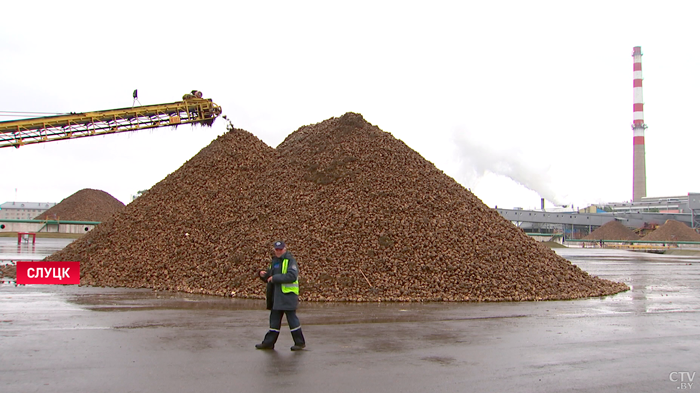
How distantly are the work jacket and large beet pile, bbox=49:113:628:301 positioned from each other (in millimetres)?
5944

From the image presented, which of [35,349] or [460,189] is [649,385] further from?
[460,189]

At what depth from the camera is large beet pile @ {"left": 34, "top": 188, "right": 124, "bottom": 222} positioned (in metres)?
64.6

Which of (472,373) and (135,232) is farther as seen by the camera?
(135,232)

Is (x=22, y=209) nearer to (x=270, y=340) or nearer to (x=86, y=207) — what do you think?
(x=86, y=207)

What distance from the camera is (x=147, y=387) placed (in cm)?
620

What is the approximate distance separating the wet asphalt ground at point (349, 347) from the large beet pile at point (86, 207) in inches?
2184

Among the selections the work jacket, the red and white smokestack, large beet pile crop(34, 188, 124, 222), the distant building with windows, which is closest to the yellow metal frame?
the work jacket

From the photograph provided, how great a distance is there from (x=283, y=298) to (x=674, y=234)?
275 ft

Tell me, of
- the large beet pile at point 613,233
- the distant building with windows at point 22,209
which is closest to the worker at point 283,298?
the large beet pile at point 613,233

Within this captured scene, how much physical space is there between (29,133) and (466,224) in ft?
61.2

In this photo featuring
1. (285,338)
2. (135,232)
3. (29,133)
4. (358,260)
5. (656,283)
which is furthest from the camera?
(29,133)

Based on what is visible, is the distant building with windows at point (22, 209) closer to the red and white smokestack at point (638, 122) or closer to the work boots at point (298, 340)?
the red and white smokestack at point (638, 122)

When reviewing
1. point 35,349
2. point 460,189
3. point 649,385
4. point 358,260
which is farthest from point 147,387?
point 460,189

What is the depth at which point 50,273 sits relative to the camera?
60.8ft
